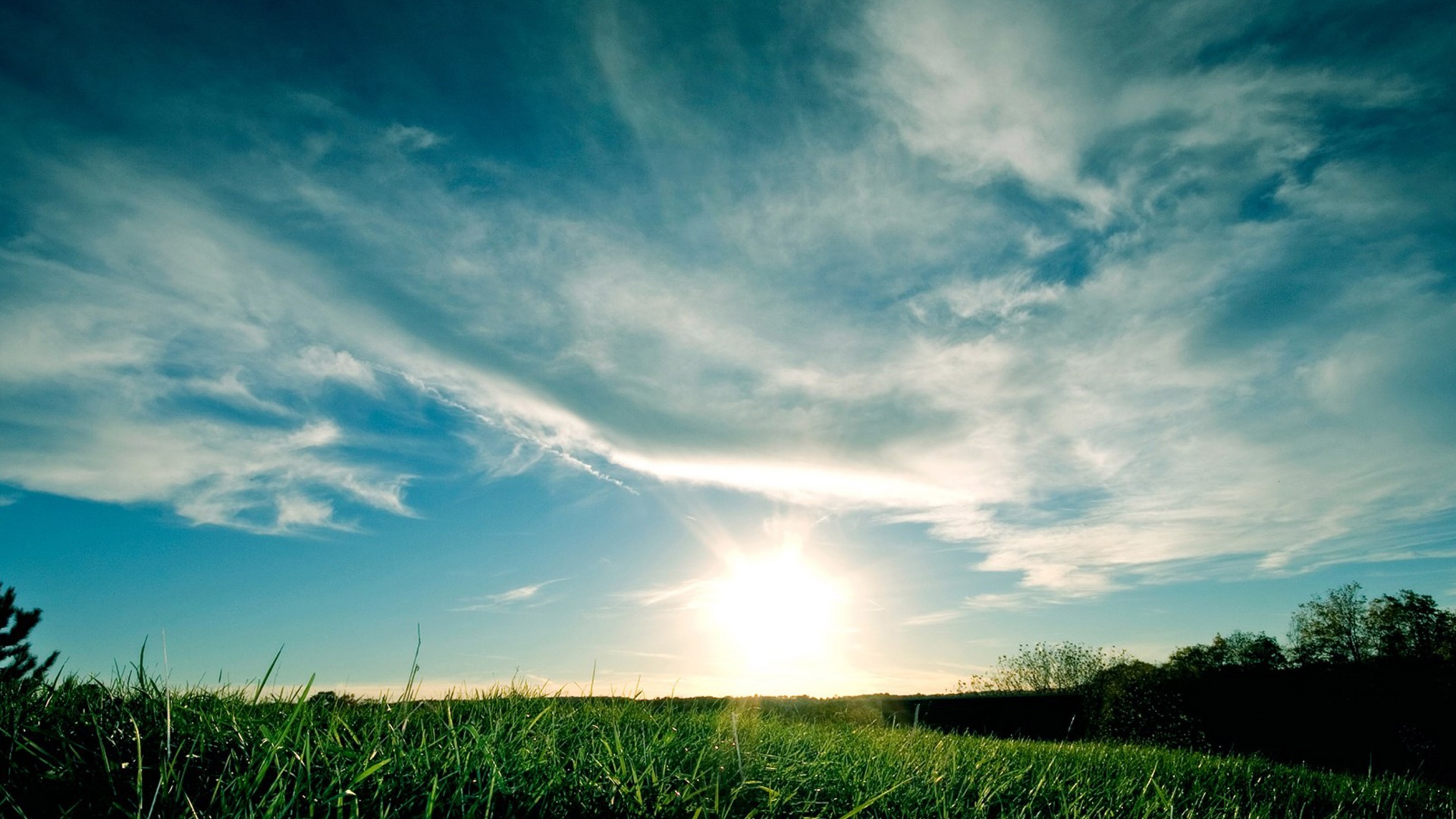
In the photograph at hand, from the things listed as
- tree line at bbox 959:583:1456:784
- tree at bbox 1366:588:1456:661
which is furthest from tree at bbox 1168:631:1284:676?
tree at bbox 1366:588:1456:661

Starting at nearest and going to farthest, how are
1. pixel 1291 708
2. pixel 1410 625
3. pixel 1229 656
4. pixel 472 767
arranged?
pixel 472 767
pixel 1291 708
pixel 1229 656
pixel 1410 625

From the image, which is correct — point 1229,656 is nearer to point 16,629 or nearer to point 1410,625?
point 1410,625

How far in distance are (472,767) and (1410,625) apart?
1529 inches

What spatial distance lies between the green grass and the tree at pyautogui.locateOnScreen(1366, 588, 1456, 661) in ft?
101

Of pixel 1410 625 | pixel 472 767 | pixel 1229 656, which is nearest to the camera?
pixel 472 767

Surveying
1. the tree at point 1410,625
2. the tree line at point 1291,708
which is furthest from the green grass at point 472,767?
the tree at point 1410,625

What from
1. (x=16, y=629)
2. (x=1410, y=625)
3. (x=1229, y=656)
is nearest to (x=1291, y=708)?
(x=1229, y=656)

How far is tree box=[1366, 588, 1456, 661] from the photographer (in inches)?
980

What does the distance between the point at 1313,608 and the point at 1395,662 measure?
22416mm

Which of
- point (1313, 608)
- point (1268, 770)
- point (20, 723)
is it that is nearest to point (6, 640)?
point (20, 723)

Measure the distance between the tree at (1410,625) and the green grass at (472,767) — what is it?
101 ft

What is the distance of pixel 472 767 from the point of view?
205cm

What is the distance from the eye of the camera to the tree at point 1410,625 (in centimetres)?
2489

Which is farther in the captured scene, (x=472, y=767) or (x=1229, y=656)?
(x=1229, y=656)
